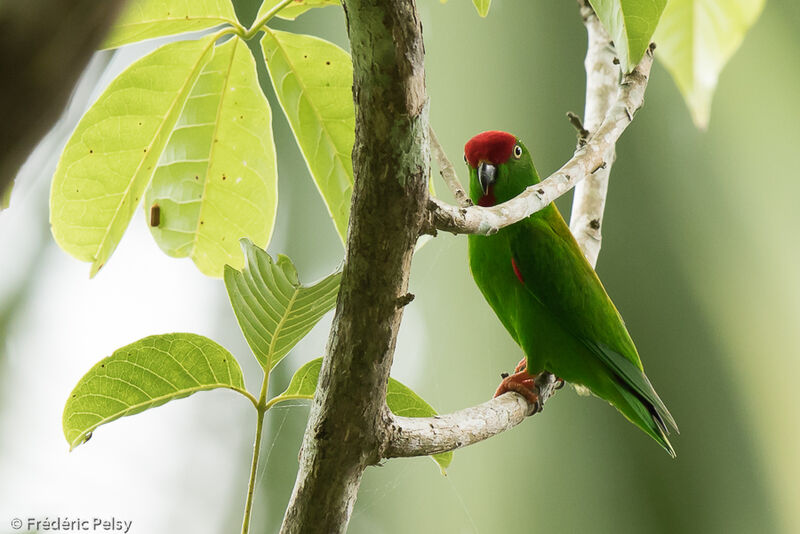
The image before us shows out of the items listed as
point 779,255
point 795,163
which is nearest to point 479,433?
point 779,255

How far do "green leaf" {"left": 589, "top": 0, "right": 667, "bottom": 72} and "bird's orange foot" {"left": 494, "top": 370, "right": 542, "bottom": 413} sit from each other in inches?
26.1

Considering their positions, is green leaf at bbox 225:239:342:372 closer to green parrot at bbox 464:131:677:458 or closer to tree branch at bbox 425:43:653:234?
tree branch at bbox 425:43:653:234

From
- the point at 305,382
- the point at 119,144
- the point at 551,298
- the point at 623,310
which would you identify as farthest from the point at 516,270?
the point at 623,310

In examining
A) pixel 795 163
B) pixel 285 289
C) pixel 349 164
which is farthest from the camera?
pixel 795 163

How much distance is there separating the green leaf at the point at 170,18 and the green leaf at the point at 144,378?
43 centimetres

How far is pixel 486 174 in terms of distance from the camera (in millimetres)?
1476

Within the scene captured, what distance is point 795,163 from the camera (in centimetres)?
253

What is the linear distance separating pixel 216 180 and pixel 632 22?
71 cm

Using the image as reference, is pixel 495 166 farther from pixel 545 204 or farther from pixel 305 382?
pixel 305 382

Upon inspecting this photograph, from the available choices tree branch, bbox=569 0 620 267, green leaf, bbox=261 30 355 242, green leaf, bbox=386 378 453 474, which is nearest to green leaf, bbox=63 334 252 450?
green leaf, bbox=386 378 453 474

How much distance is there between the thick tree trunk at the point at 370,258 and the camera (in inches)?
21.8

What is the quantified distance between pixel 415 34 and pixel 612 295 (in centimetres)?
215

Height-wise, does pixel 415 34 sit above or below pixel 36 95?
above

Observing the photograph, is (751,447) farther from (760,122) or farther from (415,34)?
(415,34)
